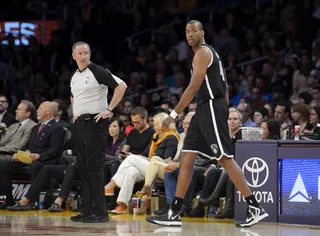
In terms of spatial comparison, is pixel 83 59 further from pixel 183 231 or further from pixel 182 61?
pixel 182 61

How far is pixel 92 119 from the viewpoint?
361 inches

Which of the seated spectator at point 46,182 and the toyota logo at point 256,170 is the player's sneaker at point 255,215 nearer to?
the toyota logo at point 256,170

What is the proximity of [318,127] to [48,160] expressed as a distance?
13.5 ft

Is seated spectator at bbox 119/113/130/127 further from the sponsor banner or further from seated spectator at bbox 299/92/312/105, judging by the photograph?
seated spectator at bbox 299/92/312/105

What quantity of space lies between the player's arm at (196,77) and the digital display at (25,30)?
1303 centimetres

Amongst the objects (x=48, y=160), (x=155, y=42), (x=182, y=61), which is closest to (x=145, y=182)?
(x=48, y=160)

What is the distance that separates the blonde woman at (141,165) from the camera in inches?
428

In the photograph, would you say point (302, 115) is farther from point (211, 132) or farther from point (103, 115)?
point (103, 115)

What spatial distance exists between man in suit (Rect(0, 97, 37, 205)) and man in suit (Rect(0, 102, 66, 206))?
0.09 metres

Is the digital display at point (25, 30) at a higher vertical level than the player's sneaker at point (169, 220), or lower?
higher

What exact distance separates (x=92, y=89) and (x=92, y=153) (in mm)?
706

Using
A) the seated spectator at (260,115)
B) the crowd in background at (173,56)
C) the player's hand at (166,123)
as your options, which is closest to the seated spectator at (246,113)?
the crowd in background at (173,56)

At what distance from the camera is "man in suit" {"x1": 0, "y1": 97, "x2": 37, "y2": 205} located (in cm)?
1218

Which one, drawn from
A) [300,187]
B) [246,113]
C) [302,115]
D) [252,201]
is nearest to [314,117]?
[302,115]
